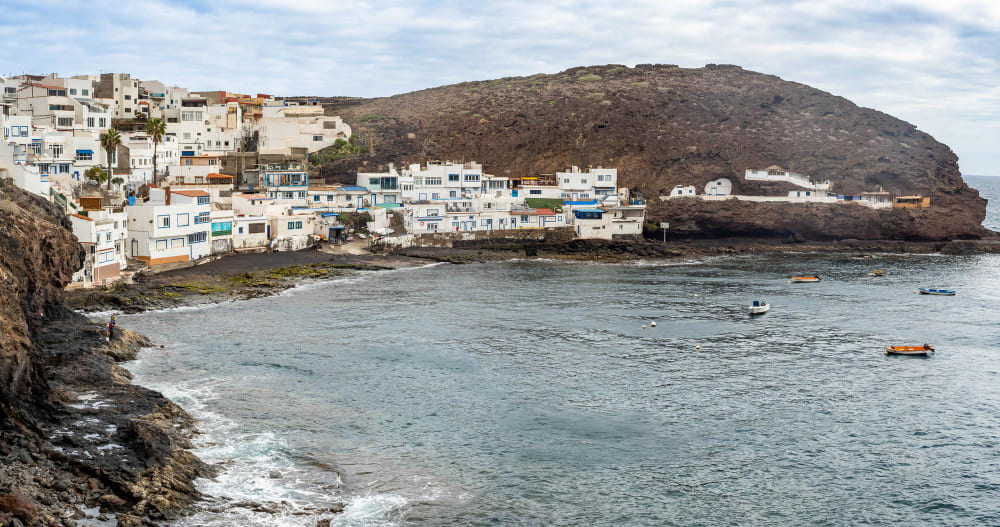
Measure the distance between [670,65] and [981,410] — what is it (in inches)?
6006

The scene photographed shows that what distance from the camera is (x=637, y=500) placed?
32094 mm

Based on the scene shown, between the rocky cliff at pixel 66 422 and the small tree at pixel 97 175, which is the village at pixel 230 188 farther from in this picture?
the rocky cliff at pixel 66 422

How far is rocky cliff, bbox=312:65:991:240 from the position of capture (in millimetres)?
118812

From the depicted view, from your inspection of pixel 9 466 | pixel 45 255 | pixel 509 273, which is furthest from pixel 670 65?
pixel 9 466

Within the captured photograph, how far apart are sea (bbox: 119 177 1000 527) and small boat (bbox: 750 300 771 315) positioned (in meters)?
1.11

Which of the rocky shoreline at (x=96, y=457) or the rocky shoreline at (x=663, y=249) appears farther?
the rocky shoreline at (x=663, y=249)

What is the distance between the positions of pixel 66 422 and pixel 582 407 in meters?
22.8

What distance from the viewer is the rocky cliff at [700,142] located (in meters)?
119

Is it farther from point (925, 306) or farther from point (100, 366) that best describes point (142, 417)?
point (925, 306)

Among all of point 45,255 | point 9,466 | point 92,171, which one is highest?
point 92,171

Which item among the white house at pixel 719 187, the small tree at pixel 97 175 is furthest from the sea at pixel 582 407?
the white house at pixel 719 187

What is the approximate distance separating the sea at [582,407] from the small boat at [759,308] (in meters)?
1.11

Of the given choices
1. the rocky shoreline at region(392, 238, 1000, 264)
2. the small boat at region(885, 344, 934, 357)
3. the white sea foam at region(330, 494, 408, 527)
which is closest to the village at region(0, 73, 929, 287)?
the rocky shoreline at region(392, 238, 1000, 264)

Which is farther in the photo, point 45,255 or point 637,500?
point 45,255
